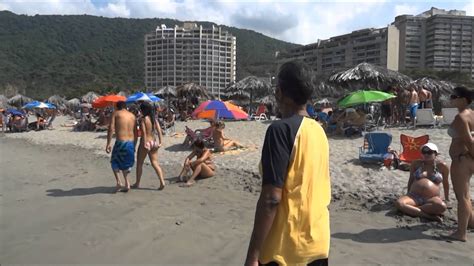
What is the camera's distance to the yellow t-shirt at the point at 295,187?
161 centimetres

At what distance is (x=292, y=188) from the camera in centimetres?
167

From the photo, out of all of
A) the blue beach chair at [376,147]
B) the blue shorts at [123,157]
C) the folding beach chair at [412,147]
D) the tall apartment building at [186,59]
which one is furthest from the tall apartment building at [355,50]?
the blue shorts at [123,157]

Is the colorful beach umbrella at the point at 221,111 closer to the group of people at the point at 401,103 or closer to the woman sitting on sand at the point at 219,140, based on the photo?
the woman sitting on sand at the point at 219,140

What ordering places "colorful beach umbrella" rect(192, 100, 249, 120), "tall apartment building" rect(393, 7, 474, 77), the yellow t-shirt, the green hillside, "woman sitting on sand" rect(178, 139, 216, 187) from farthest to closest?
the green hillside
"tall apartment building" rect(393, 7, 474, 77)
"colorful beach umbrella" rect(192, 100, 249, 120)
"woman sitting on sand" rect(178, 139, 216, 187)
the yellow t-shirt

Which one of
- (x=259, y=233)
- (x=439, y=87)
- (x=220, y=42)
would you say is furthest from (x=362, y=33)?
(x=259, y=233)

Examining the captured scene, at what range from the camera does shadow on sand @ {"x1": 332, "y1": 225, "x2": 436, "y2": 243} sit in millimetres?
4383

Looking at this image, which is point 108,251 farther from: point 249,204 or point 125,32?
point 125,32

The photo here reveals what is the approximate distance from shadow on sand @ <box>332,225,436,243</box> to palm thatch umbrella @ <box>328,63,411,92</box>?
33.5ft

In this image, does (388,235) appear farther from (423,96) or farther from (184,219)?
(423,96)

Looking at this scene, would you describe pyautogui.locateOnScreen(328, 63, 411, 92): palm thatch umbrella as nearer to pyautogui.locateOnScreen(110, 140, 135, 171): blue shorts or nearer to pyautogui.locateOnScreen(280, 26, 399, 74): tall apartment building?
pyautogui.locateOnScreen(110, 140, 135, 171): blue shorts

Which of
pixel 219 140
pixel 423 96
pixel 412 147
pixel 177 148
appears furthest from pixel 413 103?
pixel 177 148

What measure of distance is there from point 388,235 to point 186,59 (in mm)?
73812

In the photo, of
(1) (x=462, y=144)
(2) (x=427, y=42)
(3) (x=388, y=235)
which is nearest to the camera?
(1) (x=462, y=144)

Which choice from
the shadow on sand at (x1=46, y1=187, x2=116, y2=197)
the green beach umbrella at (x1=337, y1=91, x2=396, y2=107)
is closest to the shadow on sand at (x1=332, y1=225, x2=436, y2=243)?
the shadow on sand at (x1=46, y1=187, x2=116, y2=197)
